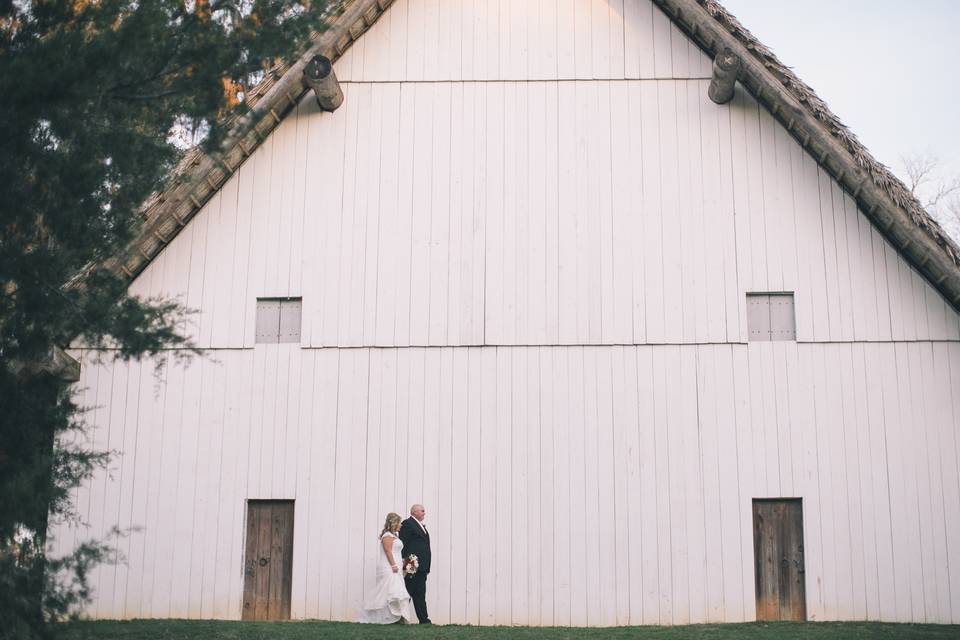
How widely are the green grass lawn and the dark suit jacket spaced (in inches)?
35.7

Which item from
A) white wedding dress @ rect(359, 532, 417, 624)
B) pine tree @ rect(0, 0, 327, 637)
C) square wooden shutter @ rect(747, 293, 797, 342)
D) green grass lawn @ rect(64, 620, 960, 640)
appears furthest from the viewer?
square wooden shutter @ rect(747, 293, 797, 342)

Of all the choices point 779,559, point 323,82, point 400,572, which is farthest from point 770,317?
point 323,82

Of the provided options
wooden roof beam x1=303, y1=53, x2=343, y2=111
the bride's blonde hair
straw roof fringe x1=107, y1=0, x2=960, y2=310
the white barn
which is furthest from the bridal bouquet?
wooden roof beam x1=303, y1=53, x2=343, y2=111

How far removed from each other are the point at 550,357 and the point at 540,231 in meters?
1.78

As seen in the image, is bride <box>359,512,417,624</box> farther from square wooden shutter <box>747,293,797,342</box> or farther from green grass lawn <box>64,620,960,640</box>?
square wooden shutter <box>747,293,797,342</box>

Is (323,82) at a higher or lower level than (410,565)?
higher

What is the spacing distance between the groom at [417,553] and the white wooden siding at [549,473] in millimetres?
425

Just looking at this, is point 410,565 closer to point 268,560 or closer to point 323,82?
point 268,560

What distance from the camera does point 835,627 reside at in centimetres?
1241

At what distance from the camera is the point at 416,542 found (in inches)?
515

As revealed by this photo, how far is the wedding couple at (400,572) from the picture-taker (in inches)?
504

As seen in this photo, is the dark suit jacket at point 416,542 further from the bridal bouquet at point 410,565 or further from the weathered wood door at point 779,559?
the weathered wood door at point 779,559

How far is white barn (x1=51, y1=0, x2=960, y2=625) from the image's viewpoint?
13391 millimetres

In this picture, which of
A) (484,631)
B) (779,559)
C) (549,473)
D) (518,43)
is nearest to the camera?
(484,631)
